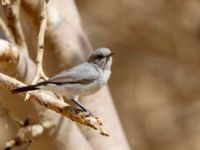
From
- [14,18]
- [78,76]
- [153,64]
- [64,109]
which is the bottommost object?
[64,109]

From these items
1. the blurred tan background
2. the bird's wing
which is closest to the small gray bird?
the bird's wing

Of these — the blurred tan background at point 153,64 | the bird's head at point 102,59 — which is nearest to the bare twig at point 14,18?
the bird's head at point 102,59

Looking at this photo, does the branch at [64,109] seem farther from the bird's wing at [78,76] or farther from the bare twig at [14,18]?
the bare twig at [14,18]

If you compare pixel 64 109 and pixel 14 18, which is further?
pixel 14 18

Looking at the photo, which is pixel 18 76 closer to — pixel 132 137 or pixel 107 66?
pixel 107 66

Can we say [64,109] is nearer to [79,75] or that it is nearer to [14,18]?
[79,75]

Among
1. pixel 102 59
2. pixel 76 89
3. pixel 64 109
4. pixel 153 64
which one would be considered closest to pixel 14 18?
pixel 102 59
